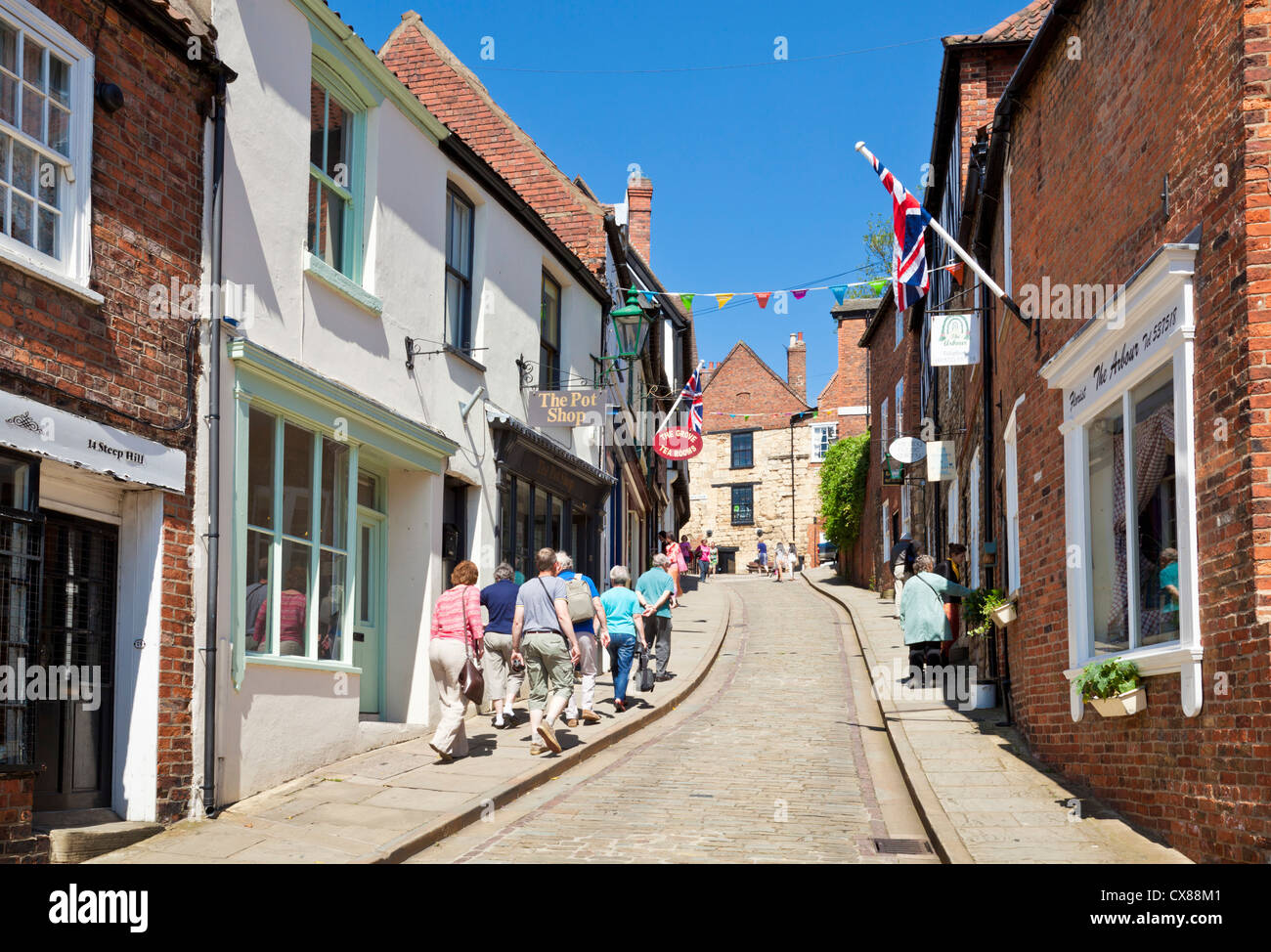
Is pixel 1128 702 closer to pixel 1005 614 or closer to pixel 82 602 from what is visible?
pixel 1005 614

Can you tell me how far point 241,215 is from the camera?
909 centimetres

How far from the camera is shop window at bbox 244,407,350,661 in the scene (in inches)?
366

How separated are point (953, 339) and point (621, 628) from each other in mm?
4960

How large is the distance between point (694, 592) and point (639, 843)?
1058 inches

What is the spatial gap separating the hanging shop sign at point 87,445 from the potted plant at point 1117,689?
6.14 m

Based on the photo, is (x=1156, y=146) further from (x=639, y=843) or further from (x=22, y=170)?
(x=22, y=170)

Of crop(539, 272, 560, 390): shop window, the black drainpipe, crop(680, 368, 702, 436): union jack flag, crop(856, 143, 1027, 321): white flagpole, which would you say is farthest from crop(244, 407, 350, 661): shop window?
crop(680, 368, 702, 436): union jack flag

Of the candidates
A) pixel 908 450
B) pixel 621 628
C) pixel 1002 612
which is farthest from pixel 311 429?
pixel 908 450

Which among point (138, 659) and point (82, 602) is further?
point (138, 659)

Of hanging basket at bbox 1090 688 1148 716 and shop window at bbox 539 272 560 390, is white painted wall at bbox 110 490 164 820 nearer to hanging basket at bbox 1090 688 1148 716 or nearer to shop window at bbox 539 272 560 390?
hanging basket at bbox 1090 688 1148 716

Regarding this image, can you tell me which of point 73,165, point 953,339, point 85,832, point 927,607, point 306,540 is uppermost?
point 953,339

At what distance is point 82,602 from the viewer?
7738 mm

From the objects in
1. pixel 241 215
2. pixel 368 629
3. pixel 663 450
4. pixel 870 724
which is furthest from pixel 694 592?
pixel 241 215

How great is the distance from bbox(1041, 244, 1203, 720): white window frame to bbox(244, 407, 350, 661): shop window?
19.5 ft
